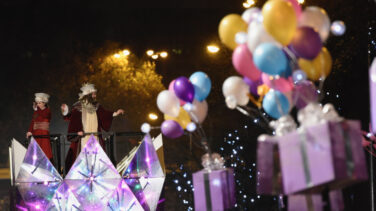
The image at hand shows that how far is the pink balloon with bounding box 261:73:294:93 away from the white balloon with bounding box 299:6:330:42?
18.6 inches

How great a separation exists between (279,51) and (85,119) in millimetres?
4633

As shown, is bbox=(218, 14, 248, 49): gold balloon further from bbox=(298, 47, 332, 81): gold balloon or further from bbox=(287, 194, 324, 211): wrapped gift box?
bbox=(287, 194, 324, 211): wrapped gift box

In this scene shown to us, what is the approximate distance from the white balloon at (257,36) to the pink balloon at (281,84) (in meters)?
0.29

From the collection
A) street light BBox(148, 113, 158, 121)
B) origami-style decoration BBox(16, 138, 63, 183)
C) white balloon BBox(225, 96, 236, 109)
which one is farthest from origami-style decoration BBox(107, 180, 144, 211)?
street light BBox(148, 113, 158, 121)

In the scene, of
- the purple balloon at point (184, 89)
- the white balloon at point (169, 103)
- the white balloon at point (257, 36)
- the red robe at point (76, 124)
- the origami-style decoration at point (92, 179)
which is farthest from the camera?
the red robe at point (76, 124)

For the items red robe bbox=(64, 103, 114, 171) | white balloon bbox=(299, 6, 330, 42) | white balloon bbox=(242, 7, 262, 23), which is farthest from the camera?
red robe bbox=(64, 103, 114, 171)

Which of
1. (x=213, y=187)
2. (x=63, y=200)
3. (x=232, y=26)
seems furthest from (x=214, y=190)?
(x=63, y=200)

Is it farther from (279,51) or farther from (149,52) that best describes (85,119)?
(149,52)

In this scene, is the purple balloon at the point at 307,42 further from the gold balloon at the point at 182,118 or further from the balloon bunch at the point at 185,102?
the gold balloon at the point at 182,118

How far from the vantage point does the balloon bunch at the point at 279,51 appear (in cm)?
434

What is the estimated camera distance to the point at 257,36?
182 inches

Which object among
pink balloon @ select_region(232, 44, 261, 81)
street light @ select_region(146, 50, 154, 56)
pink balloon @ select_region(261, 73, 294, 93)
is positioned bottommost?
pink balloon @ select_region(261, 73, 294, 93)

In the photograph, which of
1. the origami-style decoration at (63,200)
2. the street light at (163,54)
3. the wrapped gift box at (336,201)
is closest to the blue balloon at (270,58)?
the wrapped gift box at (336,201)

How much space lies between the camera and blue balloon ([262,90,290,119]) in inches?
193
